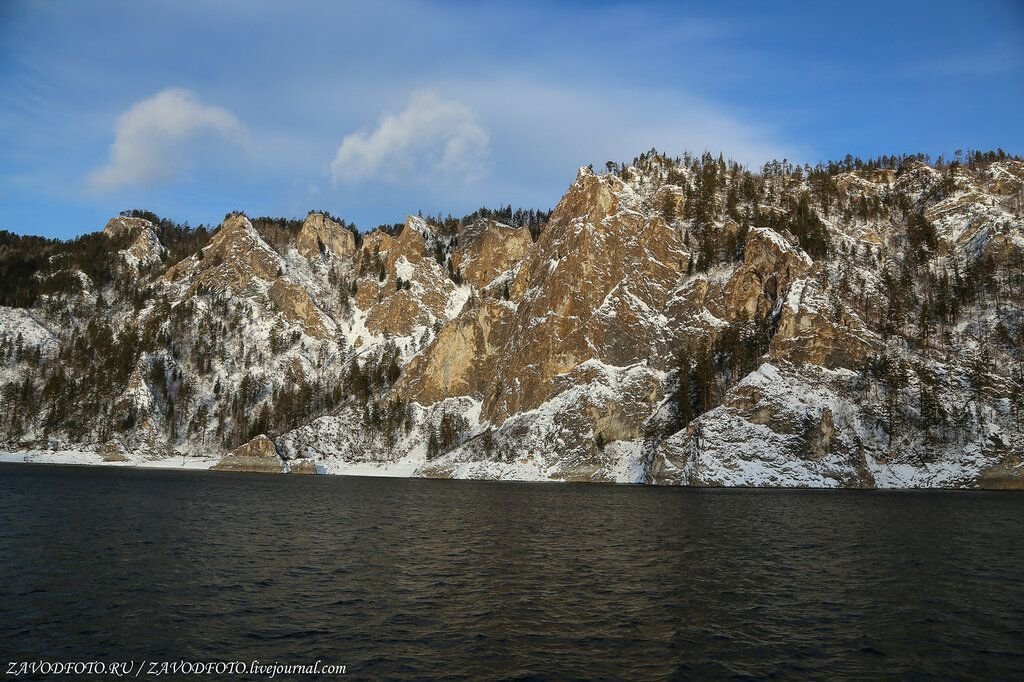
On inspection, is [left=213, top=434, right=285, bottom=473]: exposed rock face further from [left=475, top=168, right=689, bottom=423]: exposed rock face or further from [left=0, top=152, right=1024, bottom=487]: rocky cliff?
[left=475, top=168, right=689, bottom=423]: exposed rock face

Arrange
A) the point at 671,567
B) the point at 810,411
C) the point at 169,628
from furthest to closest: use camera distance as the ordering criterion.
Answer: the point at 810,411 → the point at 671,567 → the point at 169,628

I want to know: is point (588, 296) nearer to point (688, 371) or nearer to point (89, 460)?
point (688, 371)

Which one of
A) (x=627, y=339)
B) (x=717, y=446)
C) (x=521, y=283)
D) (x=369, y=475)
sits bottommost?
(x=369, y=475)

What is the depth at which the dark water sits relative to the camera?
23688 millimetres

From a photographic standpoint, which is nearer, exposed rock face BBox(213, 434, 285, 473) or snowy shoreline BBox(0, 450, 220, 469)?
exposed rock face BBox(213, 434, 285, 473)

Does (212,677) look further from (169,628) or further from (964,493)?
(964,493)

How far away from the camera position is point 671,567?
39281mm

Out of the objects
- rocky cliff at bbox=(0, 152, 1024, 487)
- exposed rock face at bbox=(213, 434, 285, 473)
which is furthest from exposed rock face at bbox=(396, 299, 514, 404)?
exposed rock face at bbox=(213, 434, 285, 473)

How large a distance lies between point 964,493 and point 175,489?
4352 inches

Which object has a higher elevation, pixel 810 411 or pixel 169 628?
pixel 810 411

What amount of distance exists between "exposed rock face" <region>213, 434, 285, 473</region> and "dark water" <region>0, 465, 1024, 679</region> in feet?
308

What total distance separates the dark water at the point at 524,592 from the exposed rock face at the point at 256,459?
308 ft

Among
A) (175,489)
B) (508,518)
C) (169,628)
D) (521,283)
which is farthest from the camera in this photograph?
(521,283)

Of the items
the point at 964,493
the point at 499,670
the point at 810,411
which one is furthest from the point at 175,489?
the point at 964,493
